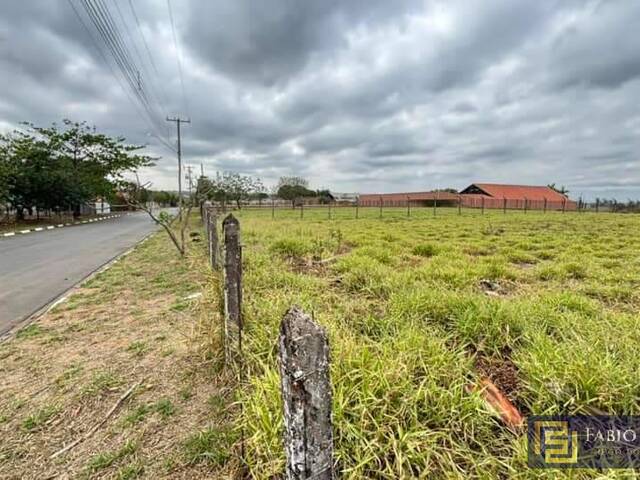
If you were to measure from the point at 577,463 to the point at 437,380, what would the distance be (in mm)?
671

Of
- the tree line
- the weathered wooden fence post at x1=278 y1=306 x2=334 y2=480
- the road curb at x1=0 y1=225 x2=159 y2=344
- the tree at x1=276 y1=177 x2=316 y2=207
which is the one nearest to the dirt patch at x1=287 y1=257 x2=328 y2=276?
the road curb at x1=0 y1=225 x2=159 y2=344

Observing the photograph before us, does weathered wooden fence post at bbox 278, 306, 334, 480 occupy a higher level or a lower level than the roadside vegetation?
higher

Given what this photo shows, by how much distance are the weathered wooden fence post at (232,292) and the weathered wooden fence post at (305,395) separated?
145 cm

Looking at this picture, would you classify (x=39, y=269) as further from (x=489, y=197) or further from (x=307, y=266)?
(x=489, y=197)

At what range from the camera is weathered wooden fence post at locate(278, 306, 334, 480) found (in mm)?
961

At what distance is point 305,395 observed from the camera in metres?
0.98

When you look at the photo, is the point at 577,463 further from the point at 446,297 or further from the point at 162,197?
the point at 162,197

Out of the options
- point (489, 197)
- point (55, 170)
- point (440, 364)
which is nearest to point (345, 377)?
point (440, 364)

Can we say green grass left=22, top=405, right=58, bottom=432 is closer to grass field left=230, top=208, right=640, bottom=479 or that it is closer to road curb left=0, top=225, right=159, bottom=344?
grass field left=230, top=208, right=640, bottom=479

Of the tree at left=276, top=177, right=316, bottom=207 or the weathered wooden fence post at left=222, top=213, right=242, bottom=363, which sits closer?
the weathered wooden fence post at left=222, top=213, right=242, bottom=363

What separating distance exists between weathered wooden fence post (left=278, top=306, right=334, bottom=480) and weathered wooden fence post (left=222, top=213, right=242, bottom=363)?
1.45 metres

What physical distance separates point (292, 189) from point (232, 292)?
61.7 meters

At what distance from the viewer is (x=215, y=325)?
2.69 metres

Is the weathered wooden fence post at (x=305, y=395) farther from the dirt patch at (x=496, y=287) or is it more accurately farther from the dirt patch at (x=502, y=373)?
the dirt patch at (x=496, y=287)
